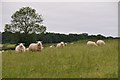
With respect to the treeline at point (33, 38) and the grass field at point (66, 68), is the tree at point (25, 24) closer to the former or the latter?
the treeline at point (33, 38)

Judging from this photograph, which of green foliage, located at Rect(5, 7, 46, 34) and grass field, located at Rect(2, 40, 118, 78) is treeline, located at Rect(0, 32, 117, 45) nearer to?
green foliage, located at Rect(5, 7, 46, 34)

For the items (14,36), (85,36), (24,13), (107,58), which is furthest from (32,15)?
(107,58)

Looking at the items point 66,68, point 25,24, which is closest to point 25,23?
point 25,24

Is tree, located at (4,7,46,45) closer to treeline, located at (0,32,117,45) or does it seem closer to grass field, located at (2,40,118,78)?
treeline, located at (0,32,117,45)

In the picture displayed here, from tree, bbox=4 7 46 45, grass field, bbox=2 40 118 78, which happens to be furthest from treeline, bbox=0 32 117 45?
grass field, bbox=2 40 118 78

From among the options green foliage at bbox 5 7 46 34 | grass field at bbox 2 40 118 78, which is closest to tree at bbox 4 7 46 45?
green foliage at bbox 5 7 46 34

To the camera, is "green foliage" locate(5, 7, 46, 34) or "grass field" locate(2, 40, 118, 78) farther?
"green foliage" locate(5, 7, 46, 34)

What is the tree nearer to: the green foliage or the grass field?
the green foliage

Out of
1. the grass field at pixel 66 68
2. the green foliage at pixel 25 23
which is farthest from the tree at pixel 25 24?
the grass field at pixel 66 68

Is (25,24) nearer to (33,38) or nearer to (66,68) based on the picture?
(33,38)

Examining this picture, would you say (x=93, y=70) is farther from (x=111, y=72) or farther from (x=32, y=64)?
(x=32, y=64)

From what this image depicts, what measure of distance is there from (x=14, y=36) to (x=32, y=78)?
194 ft

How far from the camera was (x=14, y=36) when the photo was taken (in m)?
70.1

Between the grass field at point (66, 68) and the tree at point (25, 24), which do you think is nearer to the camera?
the grass field at point (66, 68)
